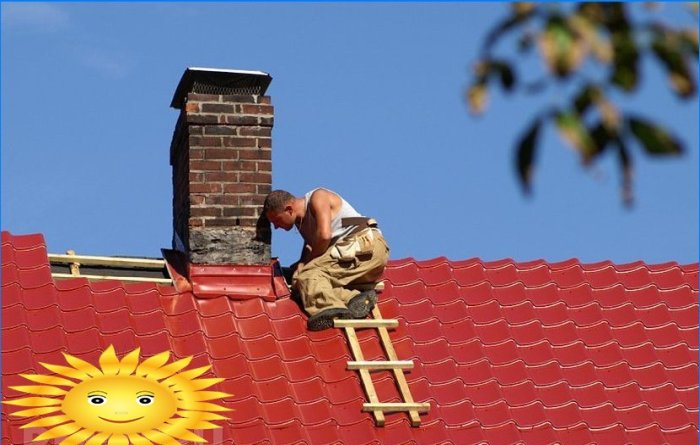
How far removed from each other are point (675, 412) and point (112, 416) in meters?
3.69

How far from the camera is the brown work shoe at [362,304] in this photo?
31.7 feet

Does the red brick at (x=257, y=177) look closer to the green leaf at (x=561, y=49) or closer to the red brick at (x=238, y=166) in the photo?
the red brick at (x=238, y=166)

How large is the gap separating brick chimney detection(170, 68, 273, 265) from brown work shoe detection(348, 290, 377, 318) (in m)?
0.82

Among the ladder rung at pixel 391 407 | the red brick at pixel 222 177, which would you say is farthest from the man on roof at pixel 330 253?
the ladder rung at pixel 391 407

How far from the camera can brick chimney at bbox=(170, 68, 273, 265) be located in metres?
10.1

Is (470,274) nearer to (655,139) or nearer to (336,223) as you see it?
(336,223)

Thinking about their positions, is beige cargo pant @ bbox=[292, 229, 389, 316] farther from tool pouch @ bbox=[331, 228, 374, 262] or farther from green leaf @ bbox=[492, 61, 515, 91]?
green leaf @ bbox=[492, 61, 515, 91]

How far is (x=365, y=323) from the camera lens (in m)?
9.52

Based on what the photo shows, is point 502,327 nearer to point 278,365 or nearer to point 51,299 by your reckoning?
point 278,365

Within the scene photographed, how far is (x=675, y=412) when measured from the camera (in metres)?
8.95

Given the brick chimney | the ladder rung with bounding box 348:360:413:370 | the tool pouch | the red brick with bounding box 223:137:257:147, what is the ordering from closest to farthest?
the ladder rung with bounding box 348:360:413:370, the tool pouch, the brick chimney, the red brick with bounding box 223:137:257:147

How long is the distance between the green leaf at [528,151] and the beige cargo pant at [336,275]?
723cm

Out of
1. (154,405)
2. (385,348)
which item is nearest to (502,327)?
(385,348)

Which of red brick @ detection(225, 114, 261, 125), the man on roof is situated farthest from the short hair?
red brick @ detection(225, 114, 261, 125)
